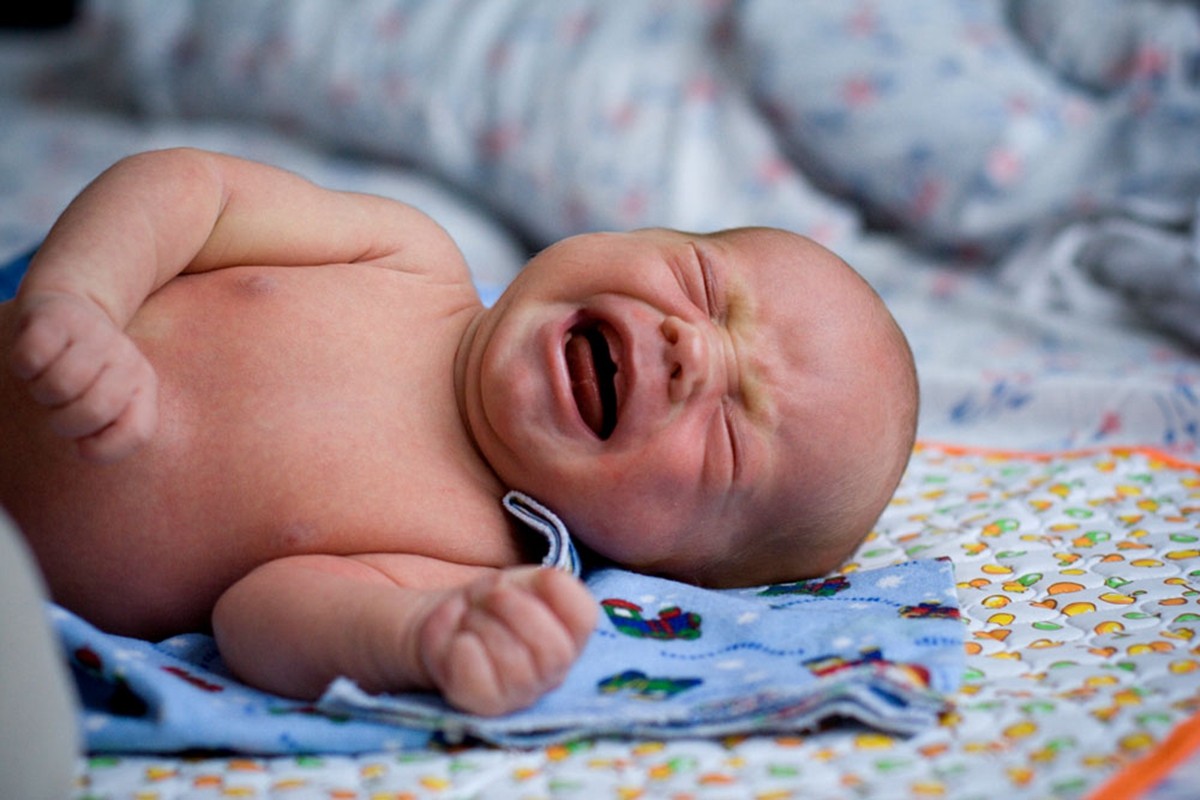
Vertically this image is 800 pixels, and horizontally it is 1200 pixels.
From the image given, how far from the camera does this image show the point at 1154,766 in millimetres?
852

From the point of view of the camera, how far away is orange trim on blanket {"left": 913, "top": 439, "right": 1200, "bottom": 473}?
1.58 m

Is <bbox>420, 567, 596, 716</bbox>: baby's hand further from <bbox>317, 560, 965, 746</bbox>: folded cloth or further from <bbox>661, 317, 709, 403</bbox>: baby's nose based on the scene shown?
<bbox>661, 317, 709, 403</bbox>: baby's nose

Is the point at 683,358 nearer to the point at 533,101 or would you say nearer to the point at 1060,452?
the point at 1060,452

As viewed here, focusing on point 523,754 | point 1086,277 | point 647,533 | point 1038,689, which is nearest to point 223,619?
point 523,754

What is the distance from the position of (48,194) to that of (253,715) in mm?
1778

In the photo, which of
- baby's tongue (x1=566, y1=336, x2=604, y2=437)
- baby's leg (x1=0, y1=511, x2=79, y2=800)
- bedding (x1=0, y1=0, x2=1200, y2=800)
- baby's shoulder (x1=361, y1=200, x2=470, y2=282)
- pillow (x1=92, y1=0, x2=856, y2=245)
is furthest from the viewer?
pillow (x1=92, y1=0, x2=856, y2=245)

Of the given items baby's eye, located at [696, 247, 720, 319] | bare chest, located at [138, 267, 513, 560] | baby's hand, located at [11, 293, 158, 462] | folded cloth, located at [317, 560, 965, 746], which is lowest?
folded cloth, located at [317, 560, 965, 746]

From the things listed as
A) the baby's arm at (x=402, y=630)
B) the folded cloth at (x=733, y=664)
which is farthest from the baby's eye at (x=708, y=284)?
the baby's arm at (x=402, y=630)

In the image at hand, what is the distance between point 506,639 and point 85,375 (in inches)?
14.9

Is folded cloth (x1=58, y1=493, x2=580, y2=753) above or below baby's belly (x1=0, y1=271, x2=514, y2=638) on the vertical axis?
below

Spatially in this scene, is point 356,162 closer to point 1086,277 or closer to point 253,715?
point 1086,277

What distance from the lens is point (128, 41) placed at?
2.64 meters

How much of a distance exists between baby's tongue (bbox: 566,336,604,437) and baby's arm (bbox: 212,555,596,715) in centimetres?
23

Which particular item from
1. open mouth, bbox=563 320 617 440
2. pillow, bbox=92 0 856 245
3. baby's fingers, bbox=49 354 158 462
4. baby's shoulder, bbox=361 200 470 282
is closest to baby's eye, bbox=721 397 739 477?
open mouth, bbox=563 320 617 440
